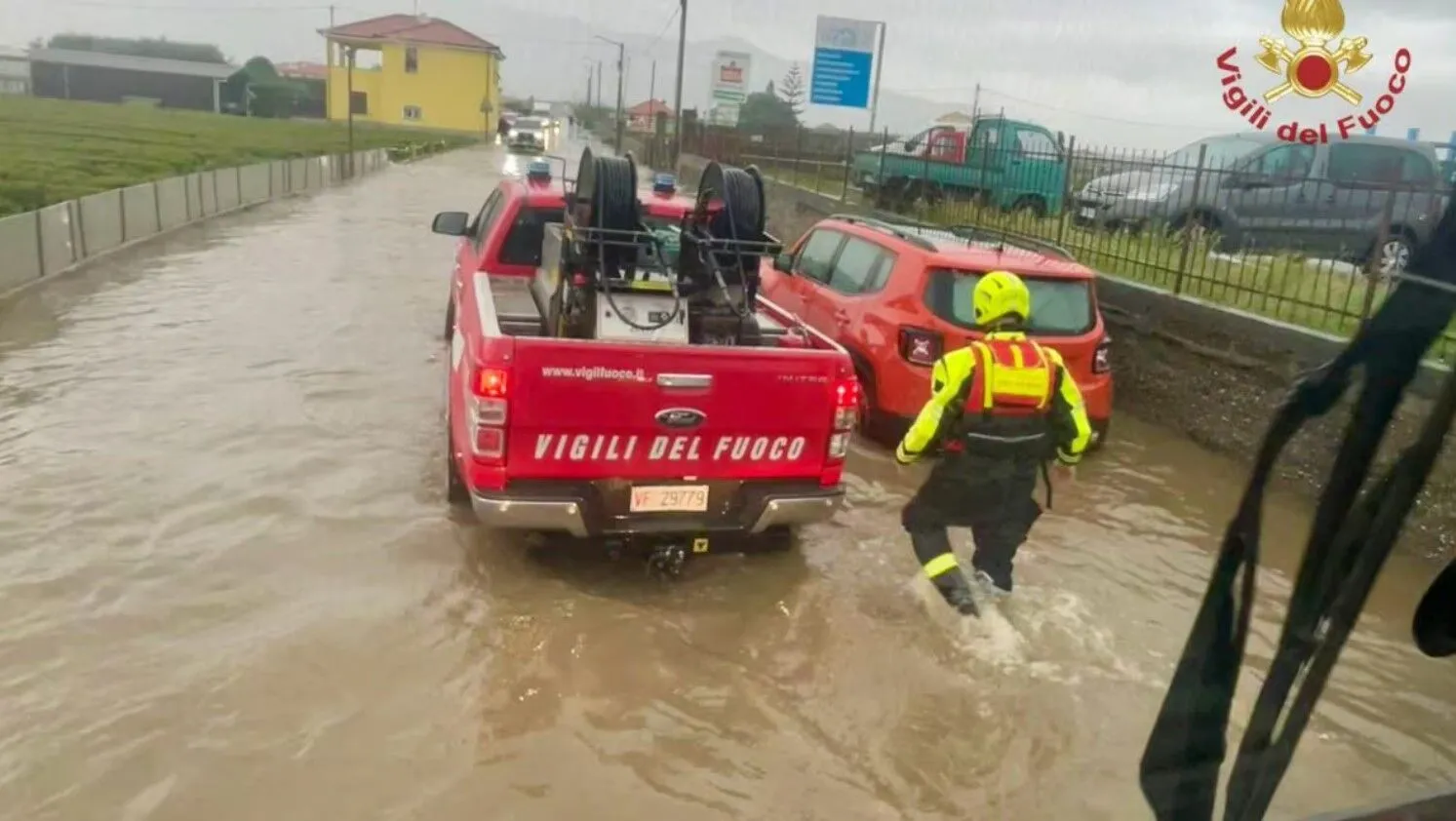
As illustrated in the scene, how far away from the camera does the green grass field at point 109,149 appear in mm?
18375

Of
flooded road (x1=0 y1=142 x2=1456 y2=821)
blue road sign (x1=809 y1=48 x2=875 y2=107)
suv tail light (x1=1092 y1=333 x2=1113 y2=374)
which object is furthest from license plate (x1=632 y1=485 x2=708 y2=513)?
blue road sign (x1=809 y1=48 x2=875 y2=107)

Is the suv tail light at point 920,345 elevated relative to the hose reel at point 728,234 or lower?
lower

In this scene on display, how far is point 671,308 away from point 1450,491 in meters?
4.37

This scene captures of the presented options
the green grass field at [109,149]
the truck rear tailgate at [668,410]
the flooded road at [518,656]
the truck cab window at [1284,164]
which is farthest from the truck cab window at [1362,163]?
the green grass field at [109,149]

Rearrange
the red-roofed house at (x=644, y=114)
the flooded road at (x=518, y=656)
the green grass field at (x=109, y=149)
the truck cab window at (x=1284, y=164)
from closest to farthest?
the flooded road at (x=518, y=656)
the truck cab window at (x=1284, y=164)
the green grass field at (x=109, y=149)
the red-roofed house at (x=644, y=114)

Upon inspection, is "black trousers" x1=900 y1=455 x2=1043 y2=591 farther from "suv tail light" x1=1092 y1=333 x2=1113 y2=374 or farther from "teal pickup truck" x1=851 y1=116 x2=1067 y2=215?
"teal pickup truck" x1=851 y1=116 x2=1067 y2=215

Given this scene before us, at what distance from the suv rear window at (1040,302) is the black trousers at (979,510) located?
241 cm

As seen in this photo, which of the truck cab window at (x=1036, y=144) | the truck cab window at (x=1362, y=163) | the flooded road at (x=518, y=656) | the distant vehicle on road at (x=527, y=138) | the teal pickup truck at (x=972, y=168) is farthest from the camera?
the distant vehicle on road at (x=527, y=138)

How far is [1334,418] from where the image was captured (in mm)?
1233

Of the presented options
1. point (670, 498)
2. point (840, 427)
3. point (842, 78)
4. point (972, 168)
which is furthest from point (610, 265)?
point (842, 78)

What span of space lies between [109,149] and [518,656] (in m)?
28.3

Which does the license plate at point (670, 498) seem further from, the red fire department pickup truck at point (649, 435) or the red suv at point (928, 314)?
the red suv at point (928, 314)

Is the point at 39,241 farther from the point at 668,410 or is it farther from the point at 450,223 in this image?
the point at 668,410

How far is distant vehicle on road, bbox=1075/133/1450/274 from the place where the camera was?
9.00m
